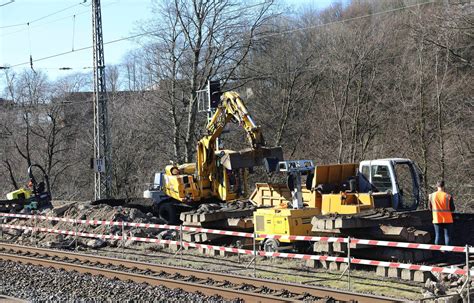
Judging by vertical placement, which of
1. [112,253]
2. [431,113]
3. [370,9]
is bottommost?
[112,253]

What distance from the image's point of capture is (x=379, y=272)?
13.8m

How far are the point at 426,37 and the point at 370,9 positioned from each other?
68.7 ft

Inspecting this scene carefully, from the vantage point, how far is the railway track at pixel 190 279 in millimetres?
11414

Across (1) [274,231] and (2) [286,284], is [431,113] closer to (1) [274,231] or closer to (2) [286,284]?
(1) [274,231]

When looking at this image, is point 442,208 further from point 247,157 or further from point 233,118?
point 233,118

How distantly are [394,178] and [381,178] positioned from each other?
475mm

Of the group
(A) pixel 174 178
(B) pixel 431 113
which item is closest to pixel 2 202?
(A) pixel 174 178

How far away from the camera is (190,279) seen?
545 inches

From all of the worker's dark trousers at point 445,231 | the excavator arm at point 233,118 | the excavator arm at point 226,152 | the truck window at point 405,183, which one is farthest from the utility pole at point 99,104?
the worker's dark trousers at point 445,231

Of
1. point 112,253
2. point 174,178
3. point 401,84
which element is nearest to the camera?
point 112,253

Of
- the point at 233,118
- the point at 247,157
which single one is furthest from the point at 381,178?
the point at 233,118

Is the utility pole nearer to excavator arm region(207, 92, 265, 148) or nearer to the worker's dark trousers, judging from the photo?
excavator arm region(207, 92, 265, 148)

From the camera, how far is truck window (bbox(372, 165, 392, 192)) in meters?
18.0

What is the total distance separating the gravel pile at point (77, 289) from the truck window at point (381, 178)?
7676 millimetres
